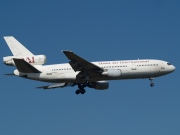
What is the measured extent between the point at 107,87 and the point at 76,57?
1157cm

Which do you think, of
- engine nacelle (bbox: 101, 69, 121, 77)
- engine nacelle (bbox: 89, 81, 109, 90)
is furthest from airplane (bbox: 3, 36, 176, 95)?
engine nacelle (bbox: 89, 81, 109, 90)

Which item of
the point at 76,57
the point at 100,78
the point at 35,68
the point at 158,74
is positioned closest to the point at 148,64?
the point at 158,74

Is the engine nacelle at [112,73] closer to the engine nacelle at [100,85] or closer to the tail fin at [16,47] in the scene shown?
the engine nacelle at [100,85]

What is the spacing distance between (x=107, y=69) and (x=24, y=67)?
1247cm

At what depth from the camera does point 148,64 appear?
69750 millimetres

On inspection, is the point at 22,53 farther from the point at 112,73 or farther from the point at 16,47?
the point at 112,73

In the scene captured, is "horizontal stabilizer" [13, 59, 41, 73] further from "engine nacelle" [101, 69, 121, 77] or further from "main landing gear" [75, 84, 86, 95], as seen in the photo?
"engine nacelle" [101, 69, 121, 77]

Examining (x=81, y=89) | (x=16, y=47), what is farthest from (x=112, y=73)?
(x=16, y=47)

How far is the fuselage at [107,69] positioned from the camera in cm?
6762

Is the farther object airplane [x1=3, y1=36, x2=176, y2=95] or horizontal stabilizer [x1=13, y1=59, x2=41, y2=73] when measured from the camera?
airplane [x1=3, y1=36, x2=176, y2=95]

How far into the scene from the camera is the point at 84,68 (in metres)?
67.4

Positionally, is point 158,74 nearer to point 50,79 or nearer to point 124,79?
point 124,79

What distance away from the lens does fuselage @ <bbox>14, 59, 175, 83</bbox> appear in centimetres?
6762

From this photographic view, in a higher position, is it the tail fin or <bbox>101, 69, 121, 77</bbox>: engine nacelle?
the tail fin
